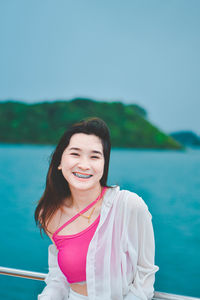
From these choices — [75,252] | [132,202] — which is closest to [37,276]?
[75,252]

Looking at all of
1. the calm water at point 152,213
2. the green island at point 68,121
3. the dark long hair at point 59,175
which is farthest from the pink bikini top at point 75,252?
the green island at point 68,121

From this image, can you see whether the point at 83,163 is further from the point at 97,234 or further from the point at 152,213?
the point at 152,213

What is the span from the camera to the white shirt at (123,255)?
0.74 meters

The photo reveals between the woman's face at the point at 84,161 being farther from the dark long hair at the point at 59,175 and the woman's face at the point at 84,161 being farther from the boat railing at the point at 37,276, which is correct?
the boat railing at the point at 37,276

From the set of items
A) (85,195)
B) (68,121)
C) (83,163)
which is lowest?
(85,195)

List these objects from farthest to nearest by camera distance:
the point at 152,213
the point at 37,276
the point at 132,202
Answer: the point at 152,213 < the point at 37,276 < the point at 132,202

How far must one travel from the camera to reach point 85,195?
2.72 feet

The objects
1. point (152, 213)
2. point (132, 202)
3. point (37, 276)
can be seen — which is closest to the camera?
point (132, 202)

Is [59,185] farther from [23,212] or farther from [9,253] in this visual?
[23,212]

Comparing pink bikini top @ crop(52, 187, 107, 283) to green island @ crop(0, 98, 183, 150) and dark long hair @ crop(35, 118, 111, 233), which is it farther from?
green island @ crop(0, 98, 183, 150)

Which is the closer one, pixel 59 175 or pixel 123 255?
pixel 123 255

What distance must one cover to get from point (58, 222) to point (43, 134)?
13.5 m

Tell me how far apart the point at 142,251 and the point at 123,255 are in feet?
0.18

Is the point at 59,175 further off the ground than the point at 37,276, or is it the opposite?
the point at 59,175
